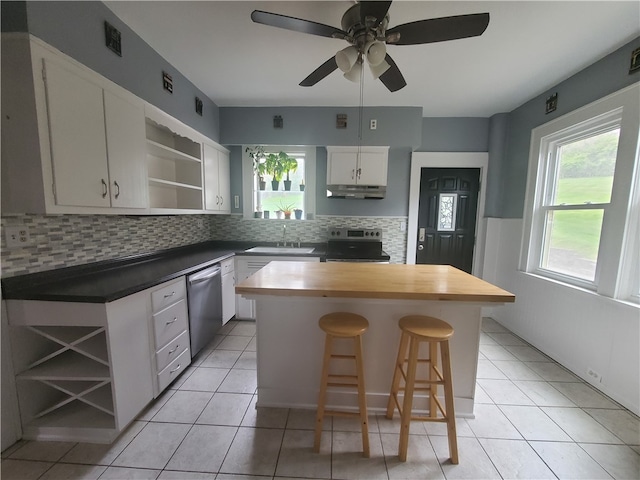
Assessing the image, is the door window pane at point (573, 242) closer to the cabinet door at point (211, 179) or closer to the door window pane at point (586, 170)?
the door window pane at point (586, 170)

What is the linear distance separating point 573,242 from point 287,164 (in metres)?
3.23

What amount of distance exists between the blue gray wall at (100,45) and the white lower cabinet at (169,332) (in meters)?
1.51

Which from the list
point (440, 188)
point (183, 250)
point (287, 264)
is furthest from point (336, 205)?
point (183, 250)

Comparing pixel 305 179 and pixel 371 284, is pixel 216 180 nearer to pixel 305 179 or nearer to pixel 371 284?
pixel 305 179

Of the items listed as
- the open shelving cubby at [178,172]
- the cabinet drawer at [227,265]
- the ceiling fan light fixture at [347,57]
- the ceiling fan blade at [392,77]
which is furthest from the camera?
the cabinet drawer at [227,265]

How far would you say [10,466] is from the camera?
4.28 ft

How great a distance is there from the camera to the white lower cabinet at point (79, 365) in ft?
4.43

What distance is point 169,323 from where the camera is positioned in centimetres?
185

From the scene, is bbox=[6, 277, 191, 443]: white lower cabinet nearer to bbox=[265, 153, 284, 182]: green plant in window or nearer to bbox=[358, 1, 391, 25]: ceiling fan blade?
bbox=[358, 1, 391, 25]: ceiling fan blade

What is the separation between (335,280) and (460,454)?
1.24 meters

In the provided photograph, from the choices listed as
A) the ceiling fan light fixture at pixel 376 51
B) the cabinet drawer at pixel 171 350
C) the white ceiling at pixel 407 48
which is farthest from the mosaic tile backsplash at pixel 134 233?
the ceiling fan light fixture at pixel 376 51

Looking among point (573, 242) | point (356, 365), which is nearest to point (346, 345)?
point (356, 365)

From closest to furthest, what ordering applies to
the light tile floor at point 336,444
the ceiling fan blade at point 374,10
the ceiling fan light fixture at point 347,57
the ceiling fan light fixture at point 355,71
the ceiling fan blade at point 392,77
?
the ceiling fan blade at point 374,10 < the light tile floor at point 336,444 < the ceiling fan light fixture at point 347,57 < the ceiling fan light fixture at point 355,71 < the ceiling fan blade at point 392,77

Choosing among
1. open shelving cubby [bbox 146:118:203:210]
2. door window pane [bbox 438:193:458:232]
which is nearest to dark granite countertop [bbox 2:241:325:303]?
open shelving cubby [bbox 146:118:203:210]
